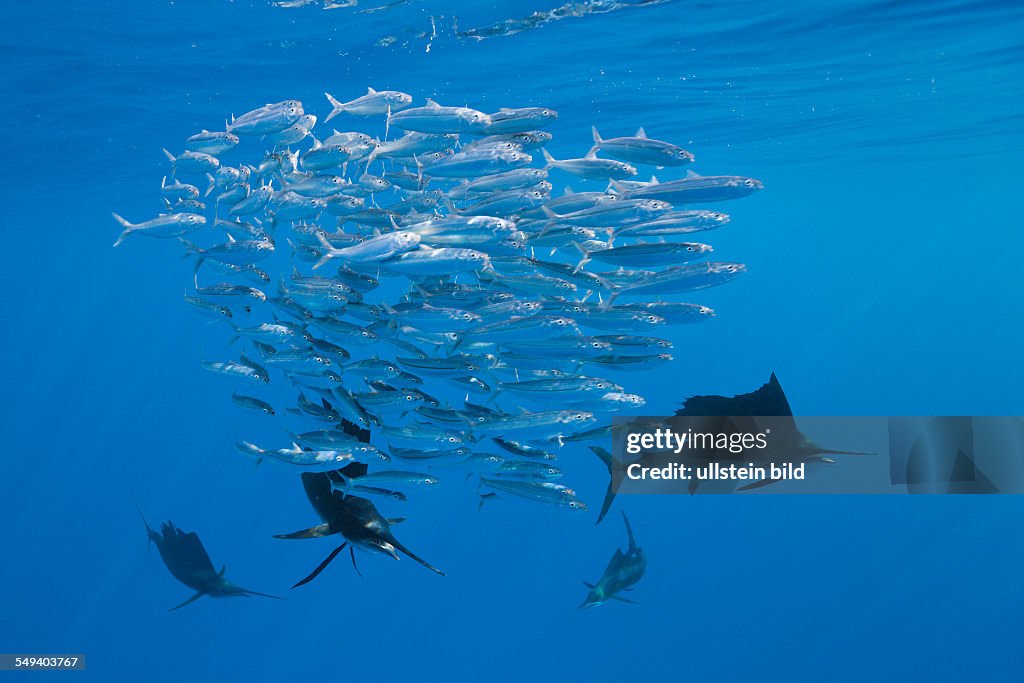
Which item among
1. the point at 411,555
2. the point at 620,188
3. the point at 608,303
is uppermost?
the point at 620,188

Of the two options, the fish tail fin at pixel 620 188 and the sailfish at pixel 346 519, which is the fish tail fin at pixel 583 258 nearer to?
the fish tail fin at pixel 620 188

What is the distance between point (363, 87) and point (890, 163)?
18.9m

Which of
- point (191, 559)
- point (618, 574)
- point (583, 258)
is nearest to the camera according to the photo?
point (583, 258)

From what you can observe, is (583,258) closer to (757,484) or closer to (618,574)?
(757,484)

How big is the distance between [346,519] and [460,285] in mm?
2596

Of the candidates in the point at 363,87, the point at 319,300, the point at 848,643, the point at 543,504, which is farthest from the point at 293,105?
the point at 848,643

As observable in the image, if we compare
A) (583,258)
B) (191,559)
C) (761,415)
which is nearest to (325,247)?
(583,258)

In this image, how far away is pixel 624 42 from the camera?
34.9ft

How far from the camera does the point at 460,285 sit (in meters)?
5.31

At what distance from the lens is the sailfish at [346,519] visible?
612 centimetres

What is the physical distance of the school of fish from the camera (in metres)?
4.84

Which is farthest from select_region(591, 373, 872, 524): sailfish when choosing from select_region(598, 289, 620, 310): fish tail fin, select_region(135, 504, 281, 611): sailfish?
select_region(135, 504, 281, 611): sailfish

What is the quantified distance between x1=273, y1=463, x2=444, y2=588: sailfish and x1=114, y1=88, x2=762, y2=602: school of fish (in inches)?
6.2

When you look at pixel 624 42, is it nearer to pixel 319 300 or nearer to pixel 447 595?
pixel 319 300
